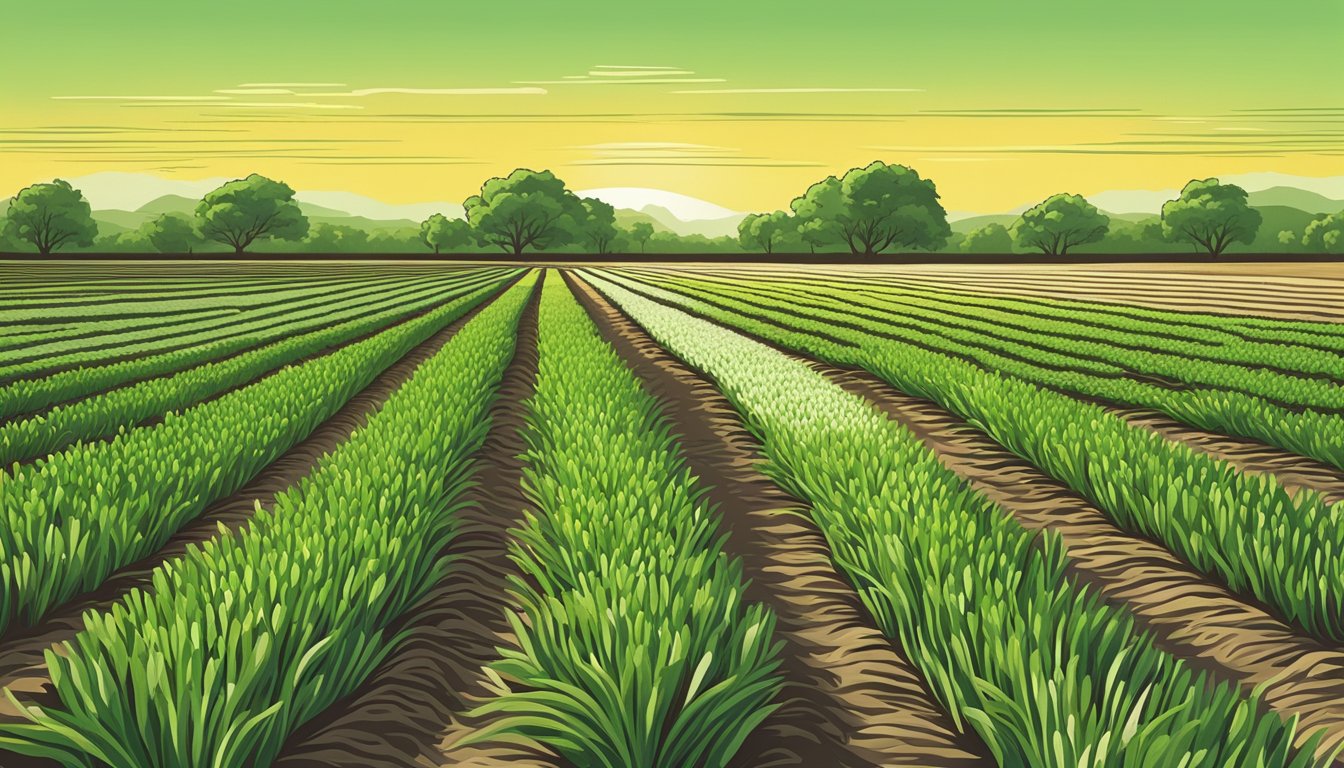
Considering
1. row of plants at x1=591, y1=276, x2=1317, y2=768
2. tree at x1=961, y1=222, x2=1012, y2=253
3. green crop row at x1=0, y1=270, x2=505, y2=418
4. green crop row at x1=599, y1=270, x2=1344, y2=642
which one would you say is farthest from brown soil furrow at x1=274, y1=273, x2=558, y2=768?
tree at x1=961, y1=222, x2=1012, y2=253

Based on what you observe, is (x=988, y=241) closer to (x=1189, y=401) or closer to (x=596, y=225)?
(x=596, y=225)

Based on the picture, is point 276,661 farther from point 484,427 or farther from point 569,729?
point 484,427

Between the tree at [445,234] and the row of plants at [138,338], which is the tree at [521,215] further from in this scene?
the row of plants at [138,338]

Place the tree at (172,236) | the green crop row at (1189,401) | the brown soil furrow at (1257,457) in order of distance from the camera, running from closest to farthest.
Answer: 1. the brown soil furrow at (1257,457)
2. the green crop row at (1189,401)
3. the tree at (172,236)

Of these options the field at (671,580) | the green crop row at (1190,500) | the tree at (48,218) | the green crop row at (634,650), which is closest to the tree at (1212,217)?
the field at (671,580)

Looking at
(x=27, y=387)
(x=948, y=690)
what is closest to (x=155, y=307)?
(x=27, y=387)

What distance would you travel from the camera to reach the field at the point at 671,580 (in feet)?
8.69

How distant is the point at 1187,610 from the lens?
4.13m

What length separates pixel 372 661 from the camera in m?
3.30

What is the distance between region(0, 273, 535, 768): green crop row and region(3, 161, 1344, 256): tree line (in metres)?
105

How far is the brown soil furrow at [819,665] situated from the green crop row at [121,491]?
11.3ft

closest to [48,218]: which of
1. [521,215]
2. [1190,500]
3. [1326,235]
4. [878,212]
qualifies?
[521,215]

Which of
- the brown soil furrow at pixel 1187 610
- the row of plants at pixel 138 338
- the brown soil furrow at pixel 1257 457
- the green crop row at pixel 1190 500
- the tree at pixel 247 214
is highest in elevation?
the tree at pixel 247 214

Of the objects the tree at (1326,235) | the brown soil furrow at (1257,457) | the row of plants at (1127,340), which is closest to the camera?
the brown soil furrow at (1257,457)
